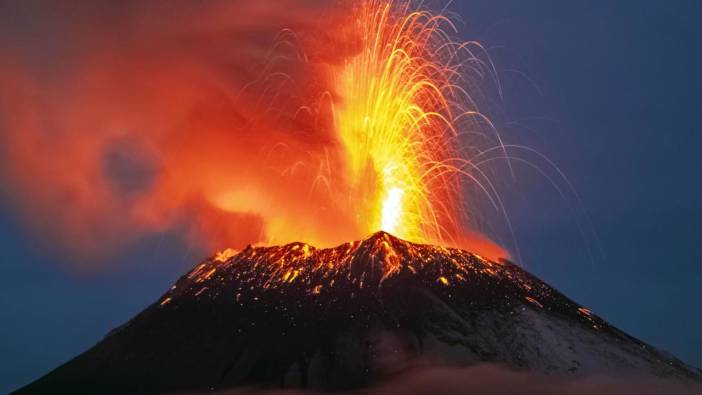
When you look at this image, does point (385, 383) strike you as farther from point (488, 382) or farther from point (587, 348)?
point (587, 348)

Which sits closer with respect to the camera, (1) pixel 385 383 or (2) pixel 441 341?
(1) pixel 385 383

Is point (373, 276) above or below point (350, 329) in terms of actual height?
above

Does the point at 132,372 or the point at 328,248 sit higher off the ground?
the point at 328,248

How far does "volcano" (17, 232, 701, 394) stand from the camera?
277ft

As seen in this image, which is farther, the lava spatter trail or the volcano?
the lava spatter trail

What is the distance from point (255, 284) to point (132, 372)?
18.9 meters

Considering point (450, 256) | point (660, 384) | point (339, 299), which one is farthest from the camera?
point (450, 256)

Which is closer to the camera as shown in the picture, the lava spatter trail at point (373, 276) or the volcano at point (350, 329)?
the volcano at point (350, 329)

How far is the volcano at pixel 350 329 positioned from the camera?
84.4 meters

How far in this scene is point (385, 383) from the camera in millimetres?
79000

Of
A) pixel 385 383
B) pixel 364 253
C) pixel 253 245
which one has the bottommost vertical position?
pixel 385 383

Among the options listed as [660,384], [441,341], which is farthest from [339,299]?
[660,384]

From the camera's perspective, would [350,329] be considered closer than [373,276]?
Yes

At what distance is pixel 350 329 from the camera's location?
8750 cm
